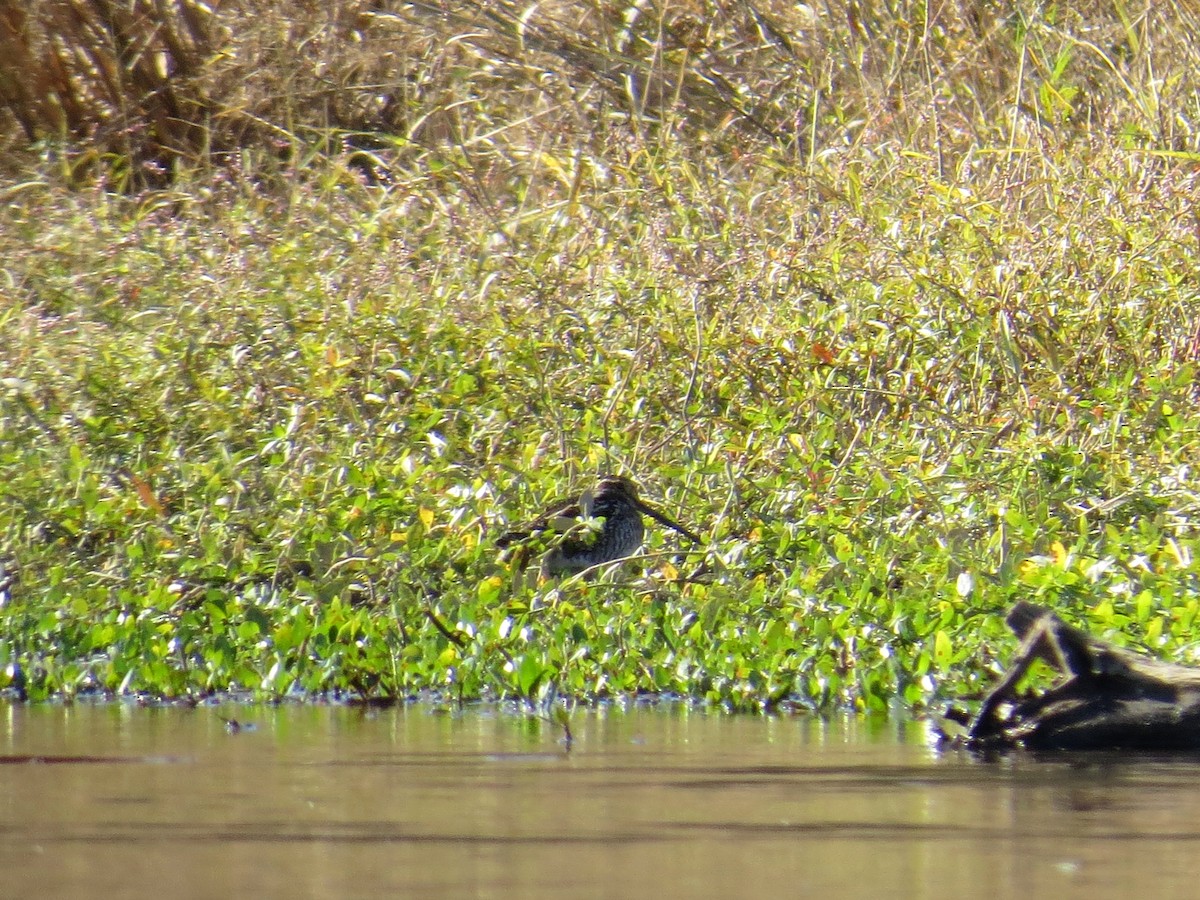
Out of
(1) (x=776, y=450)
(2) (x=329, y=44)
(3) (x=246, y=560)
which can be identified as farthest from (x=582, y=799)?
(2) (x=329, y=44)

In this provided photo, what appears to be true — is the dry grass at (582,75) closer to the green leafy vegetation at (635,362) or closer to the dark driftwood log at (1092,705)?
the green leafy vegetation at (635,362)

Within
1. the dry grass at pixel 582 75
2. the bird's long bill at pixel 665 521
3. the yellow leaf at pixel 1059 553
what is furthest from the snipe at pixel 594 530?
the dry grass at pixel 582 75

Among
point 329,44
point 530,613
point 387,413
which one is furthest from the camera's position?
point 329,44

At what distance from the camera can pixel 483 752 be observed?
4488 mm

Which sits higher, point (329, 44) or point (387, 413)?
point (329, 44)

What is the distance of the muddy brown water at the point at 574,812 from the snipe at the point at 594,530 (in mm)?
1112

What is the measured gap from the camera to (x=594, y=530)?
607 cm

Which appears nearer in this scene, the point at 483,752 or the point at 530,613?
the point at 483,752

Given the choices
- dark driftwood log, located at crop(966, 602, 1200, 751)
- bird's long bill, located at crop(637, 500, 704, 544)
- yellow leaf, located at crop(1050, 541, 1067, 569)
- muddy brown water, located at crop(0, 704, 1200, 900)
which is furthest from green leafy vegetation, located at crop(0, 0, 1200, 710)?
muddy brown water, located at crop(0, 704, 1200, 900)

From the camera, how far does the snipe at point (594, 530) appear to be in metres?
6.10

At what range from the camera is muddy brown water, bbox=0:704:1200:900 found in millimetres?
3236

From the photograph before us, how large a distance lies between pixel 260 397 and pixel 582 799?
13.1ft

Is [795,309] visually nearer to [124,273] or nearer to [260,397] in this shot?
[260,397]

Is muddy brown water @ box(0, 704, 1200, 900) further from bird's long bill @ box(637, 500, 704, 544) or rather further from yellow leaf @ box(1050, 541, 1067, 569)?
bird's long bill @ box(637, 500, 704, 544)
